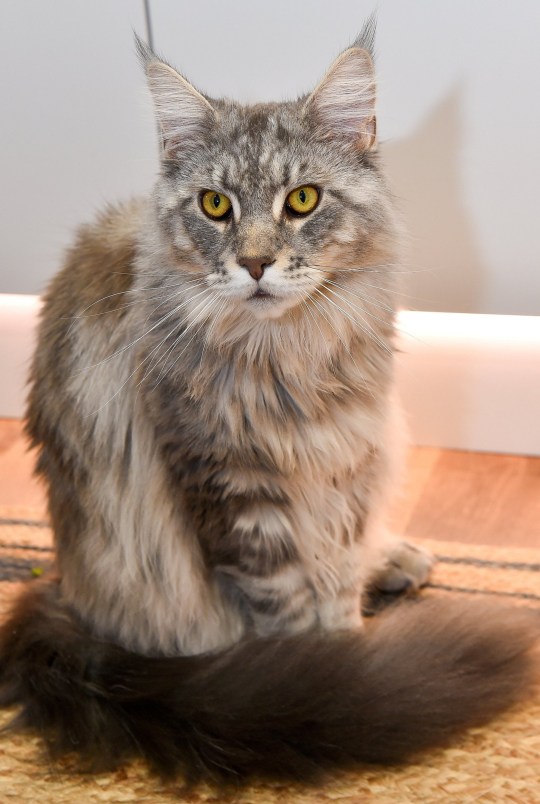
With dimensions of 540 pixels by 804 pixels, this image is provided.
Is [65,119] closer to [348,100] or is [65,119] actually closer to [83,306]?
[83,306]

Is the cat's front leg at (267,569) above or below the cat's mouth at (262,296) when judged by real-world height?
below

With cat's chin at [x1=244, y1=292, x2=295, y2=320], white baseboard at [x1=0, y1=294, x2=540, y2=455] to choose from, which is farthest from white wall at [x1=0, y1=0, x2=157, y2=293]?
cat's chin at [x1=244, y1=292, x2=295, y2=320]

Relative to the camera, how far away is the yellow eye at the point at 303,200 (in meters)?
1.35

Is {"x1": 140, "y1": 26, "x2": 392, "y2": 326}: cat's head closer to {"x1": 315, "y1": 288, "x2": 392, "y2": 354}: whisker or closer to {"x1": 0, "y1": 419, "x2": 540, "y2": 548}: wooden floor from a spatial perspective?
{"x1": 315, "y1": 288, "x2": 392, "y2": 354}: whisker

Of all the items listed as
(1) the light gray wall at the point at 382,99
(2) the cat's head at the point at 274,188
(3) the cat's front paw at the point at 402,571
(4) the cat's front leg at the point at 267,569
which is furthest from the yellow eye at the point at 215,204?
(3) the cat's front paw at the point at 402,571

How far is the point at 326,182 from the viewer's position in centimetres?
136

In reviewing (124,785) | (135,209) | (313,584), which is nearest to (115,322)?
(135,209)

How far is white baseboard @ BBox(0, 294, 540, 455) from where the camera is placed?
2.15 meters

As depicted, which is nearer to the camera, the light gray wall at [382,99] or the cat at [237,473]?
the cat at [237,473]

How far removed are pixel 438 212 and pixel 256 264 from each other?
2.56ft

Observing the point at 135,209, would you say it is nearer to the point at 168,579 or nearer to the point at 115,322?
the point at 115,322

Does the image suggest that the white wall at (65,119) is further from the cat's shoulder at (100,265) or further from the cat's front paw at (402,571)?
the cat's front paw at (402,571)

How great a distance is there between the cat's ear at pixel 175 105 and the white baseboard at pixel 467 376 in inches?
32.6

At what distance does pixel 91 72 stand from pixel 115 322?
73cm
